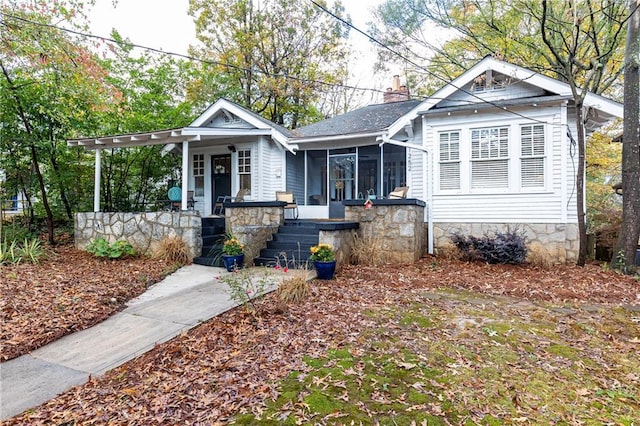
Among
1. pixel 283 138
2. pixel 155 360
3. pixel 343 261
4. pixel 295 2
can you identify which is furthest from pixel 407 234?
pixel 295 2

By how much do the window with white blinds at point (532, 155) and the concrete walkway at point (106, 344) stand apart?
7.00 metres

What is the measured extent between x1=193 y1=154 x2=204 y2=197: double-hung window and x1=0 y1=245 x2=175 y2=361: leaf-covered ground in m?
4.09

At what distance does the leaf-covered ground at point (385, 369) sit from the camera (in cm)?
238

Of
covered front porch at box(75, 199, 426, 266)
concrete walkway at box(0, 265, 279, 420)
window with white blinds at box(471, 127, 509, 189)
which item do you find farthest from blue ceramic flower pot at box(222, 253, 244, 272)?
window with white blinds at box(471, 127, 509, 189)

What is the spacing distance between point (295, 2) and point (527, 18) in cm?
1094

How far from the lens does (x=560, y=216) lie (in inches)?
304

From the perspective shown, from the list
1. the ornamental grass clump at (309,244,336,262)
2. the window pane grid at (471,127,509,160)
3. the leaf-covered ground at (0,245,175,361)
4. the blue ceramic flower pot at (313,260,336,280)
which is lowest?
the leaf-covered ground at (0,245,175,361)

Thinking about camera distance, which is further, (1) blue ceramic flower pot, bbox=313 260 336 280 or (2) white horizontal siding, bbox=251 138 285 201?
(2) white horizontal siding, bbox=251 138 285 201

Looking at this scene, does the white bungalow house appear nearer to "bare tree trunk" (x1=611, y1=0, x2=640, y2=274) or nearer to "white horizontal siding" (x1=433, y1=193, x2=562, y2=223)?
"white horizontal siding" (x1=433, y1=193, x2=562, y2=223)

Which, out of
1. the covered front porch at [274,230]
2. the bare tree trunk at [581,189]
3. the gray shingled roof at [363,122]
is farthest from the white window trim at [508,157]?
the gray shingled roof at [363,122]

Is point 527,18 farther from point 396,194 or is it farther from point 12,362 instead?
point 12,362

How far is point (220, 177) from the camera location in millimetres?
11164

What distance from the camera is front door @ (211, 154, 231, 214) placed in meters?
11.1

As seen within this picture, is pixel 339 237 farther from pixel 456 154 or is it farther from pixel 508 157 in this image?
pixel 508 157
